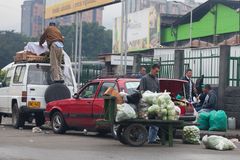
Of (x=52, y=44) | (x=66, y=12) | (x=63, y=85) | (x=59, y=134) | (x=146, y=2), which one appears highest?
(x=146, y=2)

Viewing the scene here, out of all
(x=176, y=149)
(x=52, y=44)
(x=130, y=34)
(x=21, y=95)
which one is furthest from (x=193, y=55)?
(x=130, y=34)

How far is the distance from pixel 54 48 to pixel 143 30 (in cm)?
4762

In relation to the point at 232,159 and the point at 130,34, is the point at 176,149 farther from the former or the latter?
the point at 130,34

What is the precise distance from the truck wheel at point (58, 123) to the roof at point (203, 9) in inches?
1419

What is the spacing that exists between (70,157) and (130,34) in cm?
5772

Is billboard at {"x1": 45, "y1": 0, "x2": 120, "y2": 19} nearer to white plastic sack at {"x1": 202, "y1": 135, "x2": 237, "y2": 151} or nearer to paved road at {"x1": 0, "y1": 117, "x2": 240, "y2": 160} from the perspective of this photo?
paved road at {"x1": 0, "y1": 117, "x2": 240, "y2": 160}

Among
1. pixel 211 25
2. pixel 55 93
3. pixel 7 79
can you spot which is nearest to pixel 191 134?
pixel 55 93

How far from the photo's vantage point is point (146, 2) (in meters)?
86.5

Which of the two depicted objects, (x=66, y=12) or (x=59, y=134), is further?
(x=66, y=12)

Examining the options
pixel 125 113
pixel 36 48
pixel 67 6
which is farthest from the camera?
pixel 67 6

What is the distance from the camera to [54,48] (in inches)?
739

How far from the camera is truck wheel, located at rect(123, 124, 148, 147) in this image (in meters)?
13.2

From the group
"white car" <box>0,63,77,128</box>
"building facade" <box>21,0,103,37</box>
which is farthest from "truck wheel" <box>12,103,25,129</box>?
"building facade" <box>21,0,103,37</box>

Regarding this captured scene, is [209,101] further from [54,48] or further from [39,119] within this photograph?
[39,119]
